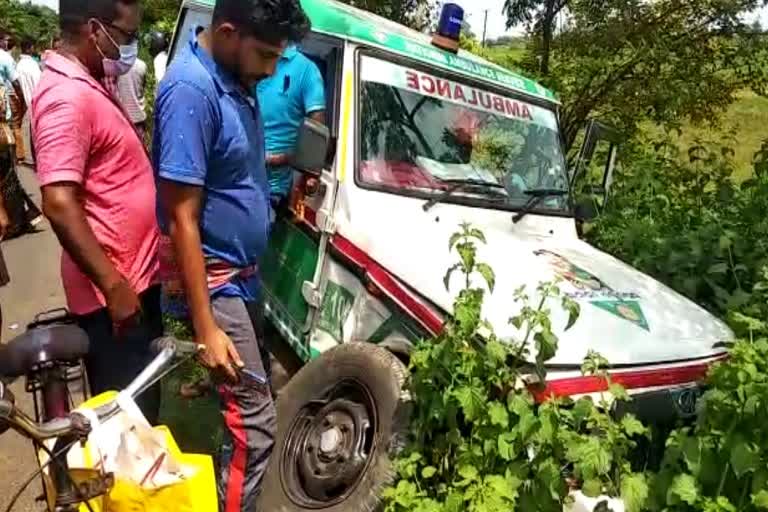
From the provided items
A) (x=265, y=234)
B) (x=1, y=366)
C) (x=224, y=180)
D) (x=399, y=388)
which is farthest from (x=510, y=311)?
(x=1, y=366)

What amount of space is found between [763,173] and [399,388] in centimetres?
322

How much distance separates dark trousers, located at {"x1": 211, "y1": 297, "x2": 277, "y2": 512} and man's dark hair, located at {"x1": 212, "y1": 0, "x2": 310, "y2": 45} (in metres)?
0.86

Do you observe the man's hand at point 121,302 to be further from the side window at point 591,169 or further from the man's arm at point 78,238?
the side window at point 591,169

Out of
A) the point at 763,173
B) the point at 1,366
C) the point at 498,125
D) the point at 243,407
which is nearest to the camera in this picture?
the point at 1,366

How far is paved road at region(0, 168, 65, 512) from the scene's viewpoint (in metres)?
3.89

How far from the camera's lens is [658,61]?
6.95 m

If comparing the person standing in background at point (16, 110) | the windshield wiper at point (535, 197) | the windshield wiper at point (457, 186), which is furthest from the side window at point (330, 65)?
the person standing in background at point (16, 110)

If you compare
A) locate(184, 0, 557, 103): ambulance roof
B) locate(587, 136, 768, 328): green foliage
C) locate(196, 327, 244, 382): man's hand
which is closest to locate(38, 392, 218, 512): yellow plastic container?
locate(196, 327, 244, 382): man's hand

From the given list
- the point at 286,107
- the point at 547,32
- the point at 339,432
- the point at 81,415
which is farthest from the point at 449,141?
the point at 547,32

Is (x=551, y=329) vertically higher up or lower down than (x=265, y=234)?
lower down

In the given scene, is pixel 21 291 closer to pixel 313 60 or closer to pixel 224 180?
pixel 313 60

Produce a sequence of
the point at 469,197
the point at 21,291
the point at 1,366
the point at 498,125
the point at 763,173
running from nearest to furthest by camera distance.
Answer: the point at 1,366
the point at 469,197
the point at 498,125
the point at 763,173
the point at 21,291

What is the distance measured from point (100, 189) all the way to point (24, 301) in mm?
3832

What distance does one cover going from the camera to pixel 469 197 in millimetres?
4008
